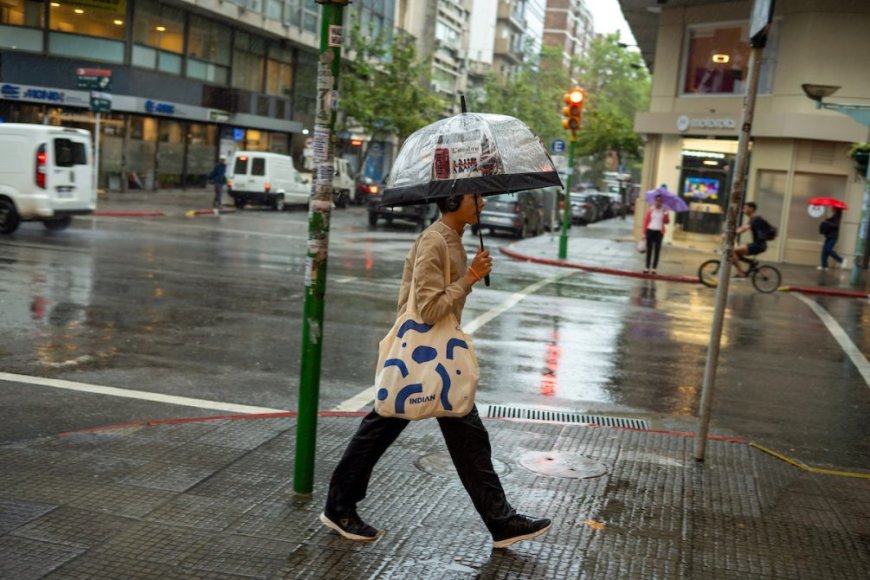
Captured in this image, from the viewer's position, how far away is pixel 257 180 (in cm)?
3544

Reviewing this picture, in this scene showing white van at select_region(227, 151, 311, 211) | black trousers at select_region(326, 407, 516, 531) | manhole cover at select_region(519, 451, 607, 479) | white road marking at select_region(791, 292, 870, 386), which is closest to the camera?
black trousers at select_region(326, 407, 516, 531)

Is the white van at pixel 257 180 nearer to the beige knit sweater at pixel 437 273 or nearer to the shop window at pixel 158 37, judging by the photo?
the shop window at pixel 158 37

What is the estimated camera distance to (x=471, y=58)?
86500 millimetres

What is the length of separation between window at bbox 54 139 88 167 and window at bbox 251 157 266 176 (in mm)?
15034

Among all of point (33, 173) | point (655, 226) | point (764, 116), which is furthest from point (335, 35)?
point (764, 116)

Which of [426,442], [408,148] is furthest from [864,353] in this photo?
[408,148]

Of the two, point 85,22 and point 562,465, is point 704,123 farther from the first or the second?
point 562,465

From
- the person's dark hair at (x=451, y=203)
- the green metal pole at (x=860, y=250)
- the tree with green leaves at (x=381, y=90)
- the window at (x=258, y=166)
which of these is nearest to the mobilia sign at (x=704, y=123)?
the green metal pole at (x=860, y=250)

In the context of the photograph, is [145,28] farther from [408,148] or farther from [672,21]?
[408,148]

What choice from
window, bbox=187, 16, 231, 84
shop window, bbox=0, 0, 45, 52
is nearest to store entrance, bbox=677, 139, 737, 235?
window, bbox=187, 16, 231, 84

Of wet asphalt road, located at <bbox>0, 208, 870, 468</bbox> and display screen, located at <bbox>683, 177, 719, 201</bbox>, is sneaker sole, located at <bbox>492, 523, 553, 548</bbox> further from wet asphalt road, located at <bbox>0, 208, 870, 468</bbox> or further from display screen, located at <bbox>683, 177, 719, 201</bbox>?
display screen, located at <bbox>683, 177, 719, 201</bbox>

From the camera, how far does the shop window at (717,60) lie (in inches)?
1158

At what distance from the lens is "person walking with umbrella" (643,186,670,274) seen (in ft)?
68.6

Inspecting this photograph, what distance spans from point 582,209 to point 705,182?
15.0 metres
